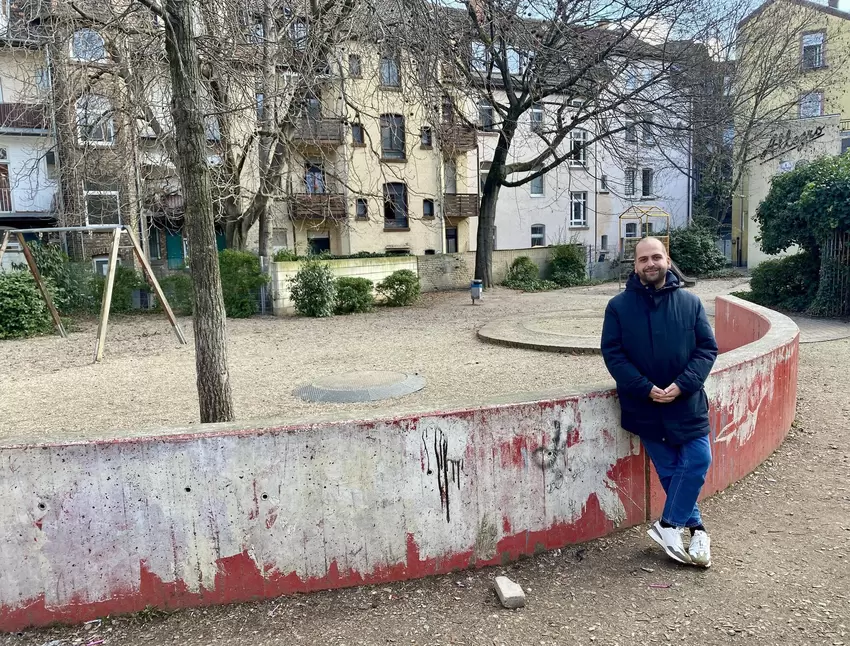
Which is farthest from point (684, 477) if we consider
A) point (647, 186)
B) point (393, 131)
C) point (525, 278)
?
point (647, 186)

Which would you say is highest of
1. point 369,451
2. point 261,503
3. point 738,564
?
point 369,451

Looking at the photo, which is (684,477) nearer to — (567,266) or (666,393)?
(666,393)

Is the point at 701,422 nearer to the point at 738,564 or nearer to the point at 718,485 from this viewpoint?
the point at 738,564

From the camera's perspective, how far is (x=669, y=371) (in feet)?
10.7

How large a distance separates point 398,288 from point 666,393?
15.6m

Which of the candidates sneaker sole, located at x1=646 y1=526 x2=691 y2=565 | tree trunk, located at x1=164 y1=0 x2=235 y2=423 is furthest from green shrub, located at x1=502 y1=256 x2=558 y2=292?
sneaker sole, located at x1=646 y1=526 x2=691 y2=565

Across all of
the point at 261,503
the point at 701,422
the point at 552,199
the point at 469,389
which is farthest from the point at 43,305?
the point at 552,199

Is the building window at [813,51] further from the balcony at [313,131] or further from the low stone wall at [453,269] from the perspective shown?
the balcony at [313,131]

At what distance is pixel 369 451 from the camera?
3025 mm

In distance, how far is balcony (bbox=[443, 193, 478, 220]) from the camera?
115 ft

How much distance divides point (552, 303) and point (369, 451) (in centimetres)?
1718

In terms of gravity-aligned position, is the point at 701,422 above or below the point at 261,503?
above

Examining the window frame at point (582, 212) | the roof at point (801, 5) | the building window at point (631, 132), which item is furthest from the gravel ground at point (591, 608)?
the window frame at point (582, 212)

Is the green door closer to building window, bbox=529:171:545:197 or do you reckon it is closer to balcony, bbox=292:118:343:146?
balcony, bbox=292:118:343:146
